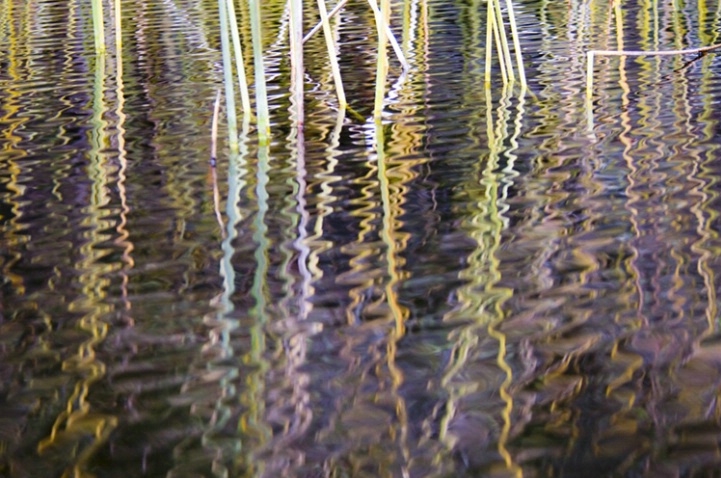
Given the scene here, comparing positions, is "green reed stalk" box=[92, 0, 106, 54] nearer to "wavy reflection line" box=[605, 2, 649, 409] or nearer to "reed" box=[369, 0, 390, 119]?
"reed" box=[369, 0, 390, 119]

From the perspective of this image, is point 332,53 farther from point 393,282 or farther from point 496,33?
point 393,282

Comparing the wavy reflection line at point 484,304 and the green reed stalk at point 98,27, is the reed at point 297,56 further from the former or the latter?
the green reed stalk at point 98,27

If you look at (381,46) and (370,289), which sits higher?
(381,46)

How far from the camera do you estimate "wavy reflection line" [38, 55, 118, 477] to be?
1.05 m

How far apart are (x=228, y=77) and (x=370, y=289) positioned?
3.77 feet

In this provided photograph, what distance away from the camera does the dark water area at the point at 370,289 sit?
3.39 feet

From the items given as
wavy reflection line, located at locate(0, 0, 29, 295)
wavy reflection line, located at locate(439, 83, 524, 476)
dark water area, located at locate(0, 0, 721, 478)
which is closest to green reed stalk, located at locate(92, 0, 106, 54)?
wavy reflection line, located at locate(0, 0, 29, 295)

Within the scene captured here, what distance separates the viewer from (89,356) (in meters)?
1.28

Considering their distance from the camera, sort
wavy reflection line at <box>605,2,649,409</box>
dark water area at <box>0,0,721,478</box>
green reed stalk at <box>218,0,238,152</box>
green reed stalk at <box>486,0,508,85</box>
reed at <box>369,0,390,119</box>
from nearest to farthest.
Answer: dark water area at <box>0,0,721,478</box>
wavy reflection line at <box>605,2,649,409</box>
green reed stalk at <box>218,0,238,152</box>
reed at <box>369,0,390,119</box>
green reed stalk at <box>486,0,508,85</box>

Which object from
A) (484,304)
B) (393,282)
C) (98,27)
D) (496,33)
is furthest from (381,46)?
(98,27)

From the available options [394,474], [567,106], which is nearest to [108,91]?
[567,106]

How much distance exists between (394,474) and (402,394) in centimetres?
18

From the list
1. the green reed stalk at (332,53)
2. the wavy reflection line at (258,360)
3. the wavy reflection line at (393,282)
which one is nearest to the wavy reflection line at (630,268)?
the wavy reflection line at (393,282)

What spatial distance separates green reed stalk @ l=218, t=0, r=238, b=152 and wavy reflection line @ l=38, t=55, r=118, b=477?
36 cm
